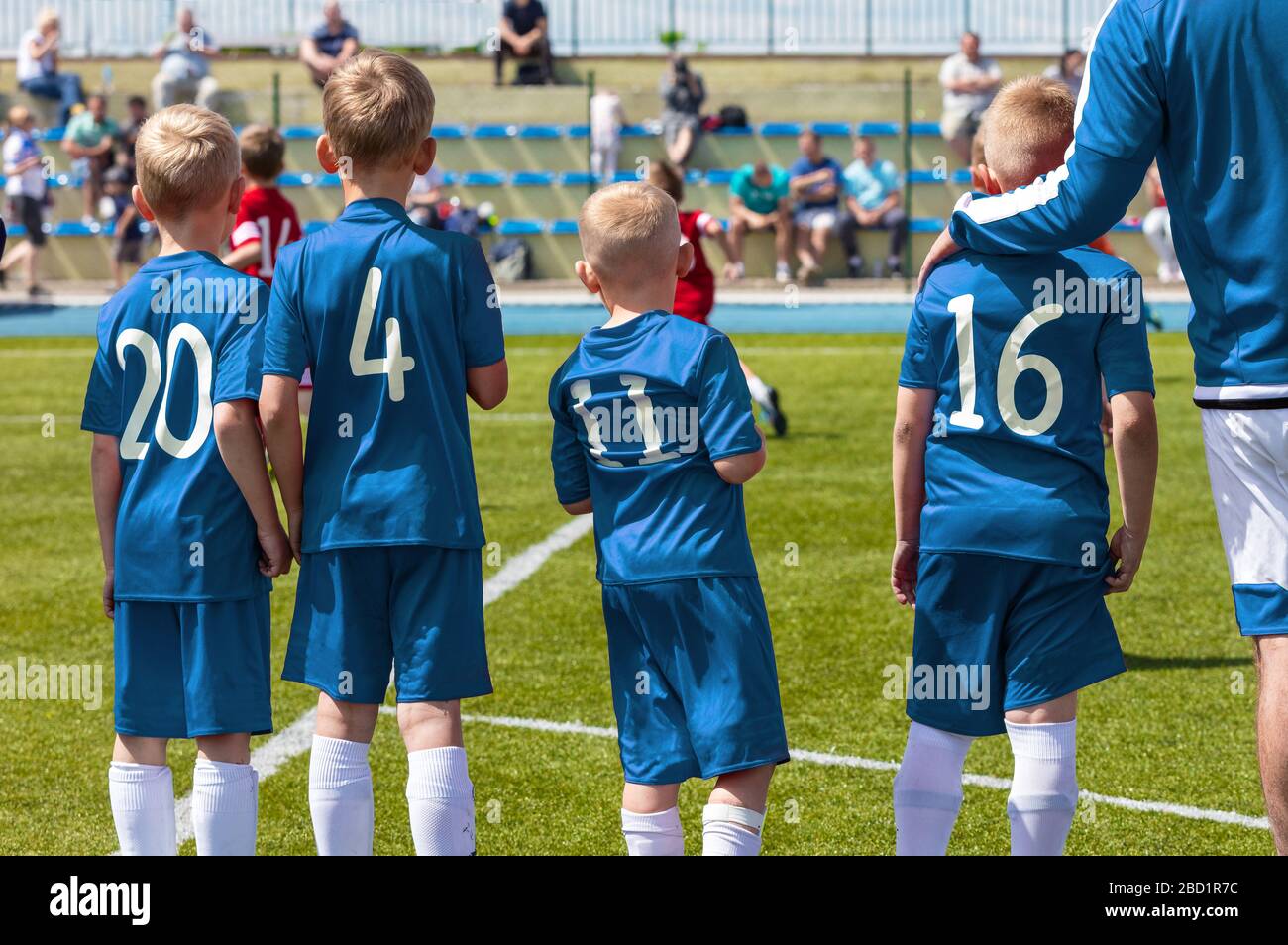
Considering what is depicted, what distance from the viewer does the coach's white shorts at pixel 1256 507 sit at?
297 cm

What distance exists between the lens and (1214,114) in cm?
296

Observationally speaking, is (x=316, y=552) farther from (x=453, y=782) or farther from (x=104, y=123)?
(x=104, y=123)

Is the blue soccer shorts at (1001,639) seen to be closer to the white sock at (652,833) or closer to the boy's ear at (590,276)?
the white sock at (652,833)

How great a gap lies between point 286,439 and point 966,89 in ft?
68.7

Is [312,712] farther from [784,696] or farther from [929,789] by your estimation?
[929,789]

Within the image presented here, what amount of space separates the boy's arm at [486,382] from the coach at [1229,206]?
1115 millimetres

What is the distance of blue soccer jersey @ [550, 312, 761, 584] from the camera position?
3197mm

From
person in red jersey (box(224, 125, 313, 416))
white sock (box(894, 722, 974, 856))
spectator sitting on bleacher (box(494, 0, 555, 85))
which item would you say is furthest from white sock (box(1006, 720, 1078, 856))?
spectator sitting on bleacher (box(494, 0, 555, 85))

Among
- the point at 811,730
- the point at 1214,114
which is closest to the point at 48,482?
the point at 811,730

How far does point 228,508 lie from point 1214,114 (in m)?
2.04

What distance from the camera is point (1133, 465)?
3.20 m

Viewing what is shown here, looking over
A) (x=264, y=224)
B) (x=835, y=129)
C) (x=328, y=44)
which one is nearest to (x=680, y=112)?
(x=835, y=129)

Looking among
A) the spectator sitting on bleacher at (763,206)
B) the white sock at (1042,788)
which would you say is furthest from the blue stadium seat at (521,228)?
the white sock at (1042,788)

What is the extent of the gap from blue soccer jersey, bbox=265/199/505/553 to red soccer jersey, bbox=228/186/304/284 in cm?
495
